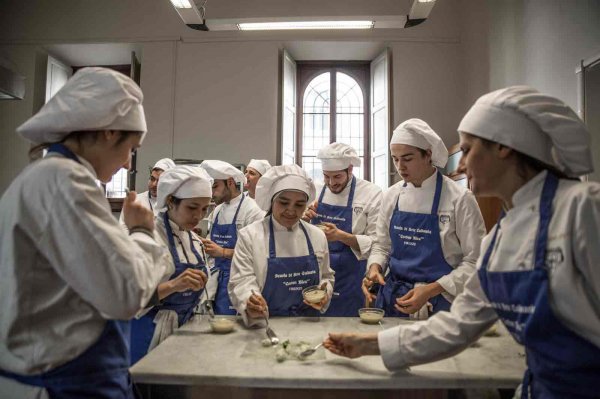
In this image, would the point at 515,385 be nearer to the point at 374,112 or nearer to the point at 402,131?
the point at 402,131

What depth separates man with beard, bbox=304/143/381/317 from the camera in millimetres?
3318

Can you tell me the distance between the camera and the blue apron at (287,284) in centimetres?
238

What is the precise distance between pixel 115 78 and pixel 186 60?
5.15 meters

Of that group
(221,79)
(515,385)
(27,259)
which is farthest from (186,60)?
(515,385)

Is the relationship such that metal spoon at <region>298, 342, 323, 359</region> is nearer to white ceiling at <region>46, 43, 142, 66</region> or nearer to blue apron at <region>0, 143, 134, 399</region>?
blue apron at <region>0, 143, 134, 399</region>

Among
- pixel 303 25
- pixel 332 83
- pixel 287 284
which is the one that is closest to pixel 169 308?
pixel 287 284

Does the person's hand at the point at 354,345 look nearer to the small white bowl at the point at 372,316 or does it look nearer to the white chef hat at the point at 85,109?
the small white bowl at the point at 372,316

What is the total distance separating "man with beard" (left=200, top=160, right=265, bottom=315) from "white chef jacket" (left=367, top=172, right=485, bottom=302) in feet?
5.11

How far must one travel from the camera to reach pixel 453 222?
2404 mm

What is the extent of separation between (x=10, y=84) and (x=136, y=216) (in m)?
2.52

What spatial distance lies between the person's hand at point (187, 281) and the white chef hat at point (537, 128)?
154cm

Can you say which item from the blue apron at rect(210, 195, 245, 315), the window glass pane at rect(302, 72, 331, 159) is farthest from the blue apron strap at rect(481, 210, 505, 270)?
the window glass pane at rect(302, 72, 331, 159)

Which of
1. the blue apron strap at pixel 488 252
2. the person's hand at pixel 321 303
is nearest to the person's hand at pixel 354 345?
the blue apron strap at pixel 488 252

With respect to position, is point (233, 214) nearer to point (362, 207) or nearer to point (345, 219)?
point (345, 219)
